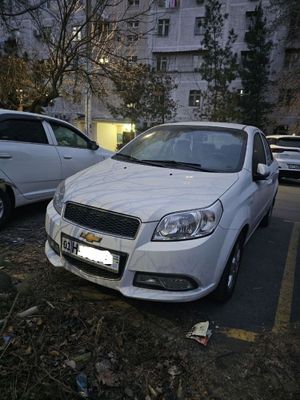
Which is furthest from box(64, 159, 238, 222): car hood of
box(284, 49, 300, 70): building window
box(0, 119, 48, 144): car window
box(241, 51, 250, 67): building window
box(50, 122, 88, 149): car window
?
box(284, 49, 300, 70): building window

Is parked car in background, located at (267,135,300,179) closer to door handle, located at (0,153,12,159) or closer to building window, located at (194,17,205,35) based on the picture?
door handle, located at (0,153,12,159)

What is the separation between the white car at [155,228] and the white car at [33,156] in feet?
5.65

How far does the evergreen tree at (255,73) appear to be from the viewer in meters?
28.4

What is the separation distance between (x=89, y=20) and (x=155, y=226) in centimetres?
1017

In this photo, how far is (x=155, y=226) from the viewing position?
8.47 feet

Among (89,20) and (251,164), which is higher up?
(89,20)

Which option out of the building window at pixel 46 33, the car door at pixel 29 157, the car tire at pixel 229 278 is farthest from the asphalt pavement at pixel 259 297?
the building window at pixel 46 33

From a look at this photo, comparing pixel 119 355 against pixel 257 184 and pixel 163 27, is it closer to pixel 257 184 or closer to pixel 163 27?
pixel 257 184

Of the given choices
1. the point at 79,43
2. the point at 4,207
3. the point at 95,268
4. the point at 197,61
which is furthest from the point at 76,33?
the point at 197,61

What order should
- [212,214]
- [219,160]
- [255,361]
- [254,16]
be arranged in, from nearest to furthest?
[255,361] → [212,214] → [219,160] → [254,16]

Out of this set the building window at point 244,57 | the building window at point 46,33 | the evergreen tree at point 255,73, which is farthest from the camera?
the building window at point 244,57

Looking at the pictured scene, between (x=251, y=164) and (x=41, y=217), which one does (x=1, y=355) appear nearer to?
(x=251, y=164)

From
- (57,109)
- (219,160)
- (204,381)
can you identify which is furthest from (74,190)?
(57,109)

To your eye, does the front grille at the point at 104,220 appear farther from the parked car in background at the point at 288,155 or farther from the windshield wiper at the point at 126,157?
the parked car in background at the point at 288,155
